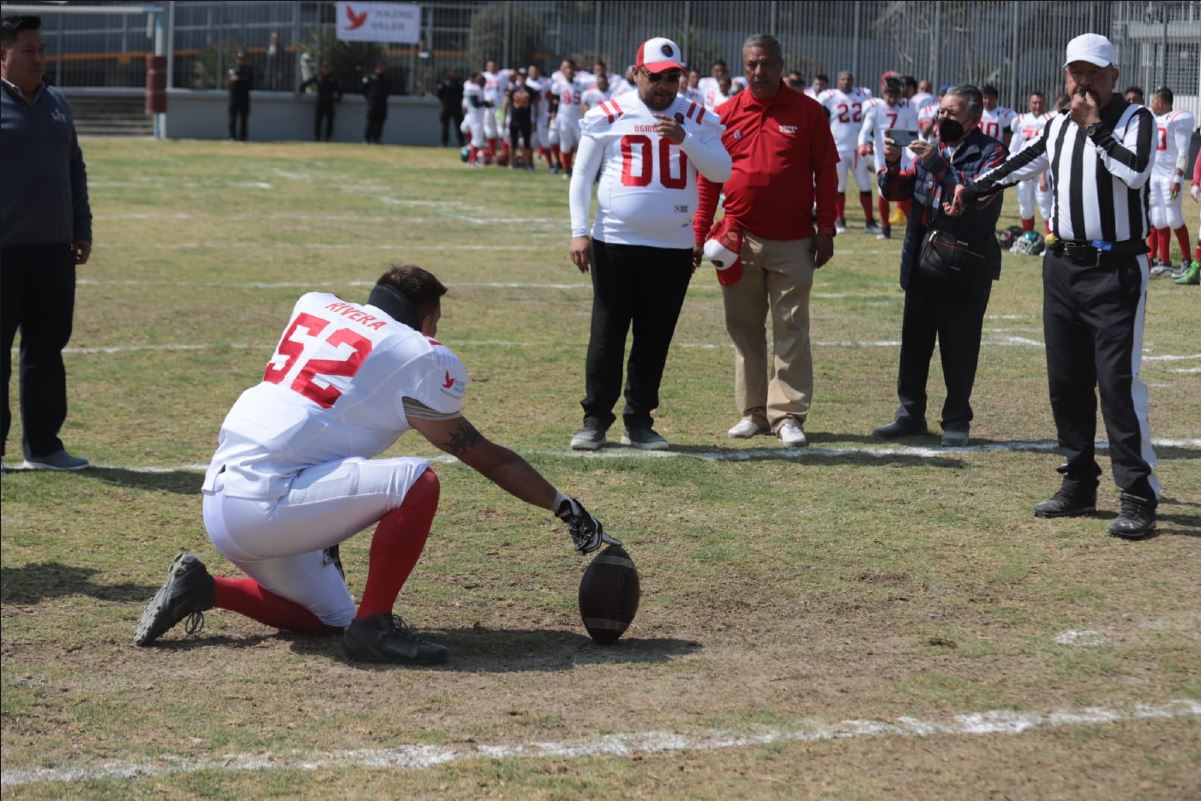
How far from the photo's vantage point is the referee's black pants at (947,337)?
9.55 meters

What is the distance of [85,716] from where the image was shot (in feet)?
16.9

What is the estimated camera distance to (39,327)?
8.46 meters

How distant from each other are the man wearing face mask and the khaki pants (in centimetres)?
59

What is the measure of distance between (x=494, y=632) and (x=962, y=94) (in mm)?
4937

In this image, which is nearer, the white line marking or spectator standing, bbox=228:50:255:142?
the white line marking

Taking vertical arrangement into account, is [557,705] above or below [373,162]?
below

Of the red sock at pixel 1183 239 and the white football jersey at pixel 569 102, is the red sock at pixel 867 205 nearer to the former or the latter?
the red sock at pixel 1183 239

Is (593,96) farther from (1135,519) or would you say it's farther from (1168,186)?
(1135,519)

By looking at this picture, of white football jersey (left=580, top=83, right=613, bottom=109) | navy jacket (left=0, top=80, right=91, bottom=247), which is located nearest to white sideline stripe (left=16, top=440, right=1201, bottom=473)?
navy jacket (left=0, top=80, right=91, bottom=247)

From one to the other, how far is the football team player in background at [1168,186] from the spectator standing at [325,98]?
1010 inches

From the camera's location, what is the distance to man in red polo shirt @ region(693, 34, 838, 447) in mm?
9422

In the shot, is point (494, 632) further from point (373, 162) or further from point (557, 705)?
point (373, 162)

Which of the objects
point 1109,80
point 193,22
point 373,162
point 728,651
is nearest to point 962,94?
point 1109,80

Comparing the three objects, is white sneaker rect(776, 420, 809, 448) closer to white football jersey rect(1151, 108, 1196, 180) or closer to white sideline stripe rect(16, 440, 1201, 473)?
white sideline stripe rect(16, 440, 1201, 473)
